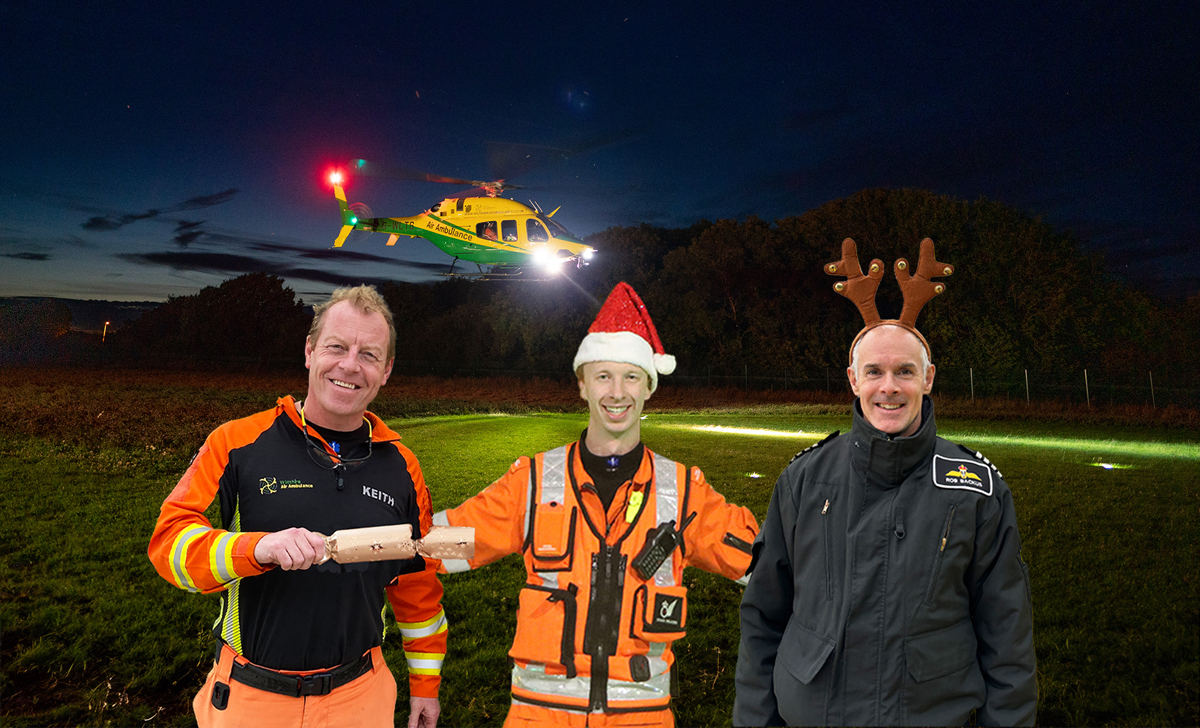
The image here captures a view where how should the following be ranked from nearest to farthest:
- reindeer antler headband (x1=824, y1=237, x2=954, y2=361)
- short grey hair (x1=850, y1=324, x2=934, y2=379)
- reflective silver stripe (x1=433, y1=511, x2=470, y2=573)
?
reflective silver stripe (x1=433, y1=511, x2=470, y2=573), short grey hair (x1=850, y1=324, x2=934, y2=379), reindeer antler headband (x1=824, y1=237, x2=954, y2=361)

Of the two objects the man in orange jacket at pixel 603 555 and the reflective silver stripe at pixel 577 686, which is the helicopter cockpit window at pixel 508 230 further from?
the reflective silver stripe at pixel 577 686

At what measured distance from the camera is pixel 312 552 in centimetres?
274

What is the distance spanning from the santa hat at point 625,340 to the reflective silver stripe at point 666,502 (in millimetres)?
576

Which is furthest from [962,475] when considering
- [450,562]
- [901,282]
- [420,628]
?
[420,628]

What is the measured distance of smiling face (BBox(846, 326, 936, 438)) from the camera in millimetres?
3082

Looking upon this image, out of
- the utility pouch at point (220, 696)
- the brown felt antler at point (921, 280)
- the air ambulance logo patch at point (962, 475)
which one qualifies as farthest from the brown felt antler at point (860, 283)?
the utility pouch at point (220, 696)

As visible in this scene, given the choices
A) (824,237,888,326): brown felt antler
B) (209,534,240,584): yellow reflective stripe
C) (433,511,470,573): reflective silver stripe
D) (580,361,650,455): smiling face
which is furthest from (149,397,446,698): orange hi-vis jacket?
(824,237,888,326): brown felt antler

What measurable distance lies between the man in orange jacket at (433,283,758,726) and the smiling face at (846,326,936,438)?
33.1 inches

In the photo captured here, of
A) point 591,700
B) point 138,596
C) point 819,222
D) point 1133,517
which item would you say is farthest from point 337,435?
point 819,222

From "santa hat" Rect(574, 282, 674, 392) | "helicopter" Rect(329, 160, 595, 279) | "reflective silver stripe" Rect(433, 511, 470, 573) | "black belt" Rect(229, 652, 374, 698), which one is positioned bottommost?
"black belt" Rect(229, 652, 374, 698)

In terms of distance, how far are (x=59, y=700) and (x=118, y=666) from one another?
1.57ft

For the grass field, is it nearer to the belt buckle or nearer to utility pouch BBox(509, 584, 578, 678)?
the belt buckle

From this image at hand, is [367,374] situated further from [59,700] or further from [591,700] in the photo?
[59,700]

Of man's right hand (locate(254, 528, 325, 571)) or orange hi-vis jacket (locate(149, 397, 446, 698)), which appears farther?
orange hi-vis jacket (locate(149, 397, 446, 698))
